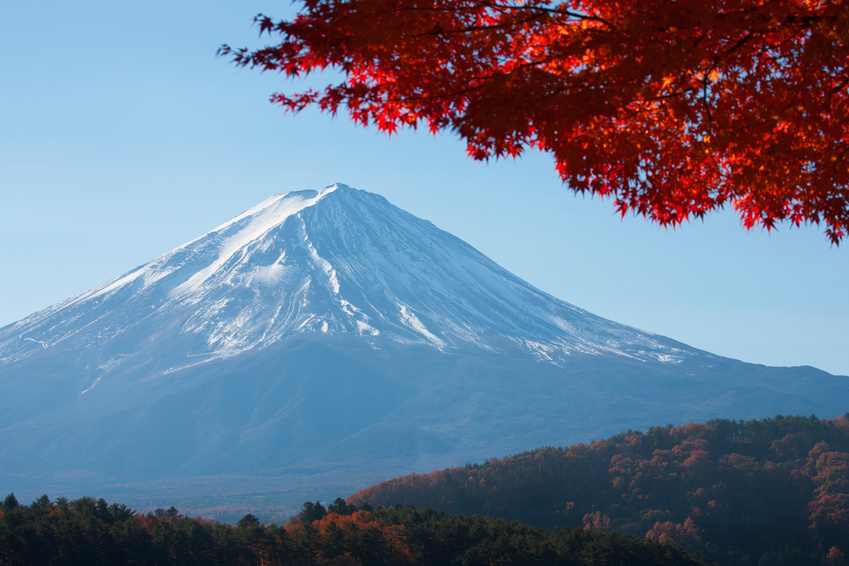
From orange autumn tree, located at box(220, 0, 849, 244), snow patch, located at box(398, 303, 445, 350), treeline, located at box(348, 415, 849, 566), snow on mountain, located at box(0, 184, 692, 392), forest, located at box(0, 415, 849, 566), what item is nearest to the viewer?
orange autumn tree, located at box(220, 0, 849, 244)

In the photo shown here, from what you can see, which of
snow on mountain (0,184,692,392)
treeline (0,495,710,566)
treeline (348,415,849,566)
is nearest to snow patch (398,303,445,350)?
snow on mountain (0,184,692,392)

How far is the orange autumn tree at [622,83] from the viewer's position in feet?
18.1

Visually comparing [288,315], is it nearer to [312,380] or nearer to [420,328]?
[312,380]

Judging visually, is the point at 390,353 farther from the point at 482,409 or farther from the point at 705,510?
the point at 705,510

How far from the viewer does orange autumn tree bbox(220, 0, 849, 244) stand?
553cm

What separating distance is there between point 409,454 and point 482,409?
844 inches

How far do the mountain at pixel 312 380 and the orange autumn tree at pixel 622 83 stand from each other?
470 feet

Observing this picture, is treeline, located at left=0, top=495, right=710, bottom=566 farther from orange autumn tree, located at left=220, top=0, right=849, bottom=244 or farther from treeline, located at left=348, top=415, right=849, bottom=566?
treeline, located at left=348, top=415, right=849, bottom=566

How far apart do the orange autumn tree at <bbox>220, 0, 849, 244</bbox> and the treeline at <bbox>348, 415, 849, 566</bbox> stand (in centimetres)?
5726

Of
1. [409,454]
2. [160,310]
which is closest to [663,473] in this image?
[409,454]

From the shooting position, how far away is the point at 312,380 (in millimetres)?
176500

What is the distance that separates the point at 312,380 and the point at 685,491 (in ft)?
393

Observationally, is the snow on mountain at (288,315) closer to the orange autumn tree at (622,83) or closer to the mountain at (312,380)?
the mountain at (312,380)

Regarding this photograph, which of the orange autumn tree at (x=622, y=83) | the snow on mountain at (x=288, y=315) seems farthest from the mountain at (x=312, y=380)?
the orange autumn tree at (x=622, y=83)
